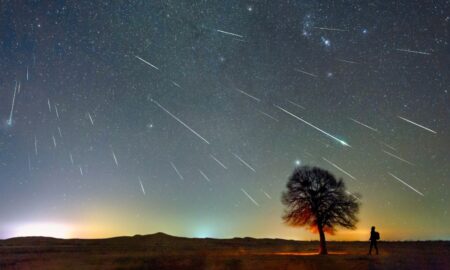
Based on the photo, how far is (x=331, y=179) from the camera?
102 ft

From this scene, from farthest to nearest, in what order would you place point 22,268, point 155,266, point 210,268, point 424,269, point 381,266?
point 22,268
point 155,266
point 210,268
point 381,266
point 424,269

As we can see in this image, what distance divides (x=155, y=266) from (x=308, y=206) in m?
15.3

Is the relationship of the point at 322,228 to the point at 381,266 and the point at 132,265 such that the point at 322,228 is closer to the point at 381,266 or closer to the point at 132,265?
the point at 381,266

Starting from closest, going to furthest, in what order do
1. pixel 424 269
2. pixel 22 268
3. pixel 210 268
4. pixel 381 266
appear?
pixel 424 269, pixel 381 266, pixel 210 268, pixel 22 268

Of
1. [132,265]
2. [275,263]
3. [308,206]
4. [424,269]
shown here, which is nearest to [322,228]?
[308,206]

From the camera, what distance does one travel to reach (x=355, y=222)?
99.8ft

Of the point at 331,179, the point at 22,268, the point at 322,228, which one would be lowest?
the point at 22,268

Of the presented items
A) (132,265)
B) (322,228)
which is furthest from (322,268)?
(322,228)

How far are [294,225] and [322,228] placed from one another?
239cm

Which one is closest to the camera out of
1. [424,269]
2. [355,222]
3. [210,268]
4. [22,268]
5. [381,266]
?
[424,269]

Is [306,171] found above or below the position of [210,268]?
above

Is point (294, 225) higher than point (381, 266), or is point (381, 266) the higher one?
point (294, 225)

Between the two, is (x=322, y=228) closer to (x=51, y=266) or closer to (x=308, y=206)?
(x=308, y=206)

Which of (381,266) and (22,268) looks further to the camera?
(22,268)
